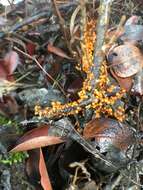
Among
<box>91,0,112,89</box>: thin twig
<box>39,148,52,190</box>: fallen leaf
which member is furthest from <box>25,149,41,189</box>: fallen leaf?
<box>91,0,112,89</box>: thin twig

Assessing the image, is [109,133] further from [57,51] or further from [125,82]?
[57,51]

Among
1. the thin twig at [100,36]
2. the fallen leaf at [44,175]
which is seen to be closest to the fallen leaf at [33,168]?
the fallen leaf at [44,175]

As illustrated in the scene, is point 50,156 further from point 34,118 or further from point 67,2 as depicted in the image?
point 67,2

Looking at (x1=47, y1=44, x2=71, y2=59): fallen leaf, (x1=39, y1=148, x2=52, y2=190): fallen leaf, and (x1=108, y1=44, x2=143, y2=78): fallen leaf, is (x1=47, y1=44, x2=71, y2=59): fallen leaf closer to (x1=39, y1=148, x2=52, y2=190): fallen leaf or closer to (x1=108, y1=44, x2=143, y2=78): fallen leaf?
(x1=108, y1=44, x2=143, y2=78): fallen leaf

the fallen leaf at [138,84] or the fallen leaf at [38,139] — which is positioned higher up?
the fallen leaf at [138,84]

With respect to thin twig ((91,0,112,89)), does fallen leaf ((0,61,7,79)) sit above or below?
below

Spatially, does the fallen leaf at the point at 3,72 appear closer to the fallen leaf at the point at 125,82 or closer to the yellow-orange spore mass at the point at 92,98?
the yellow-orange spore mass at the point at 92,98
